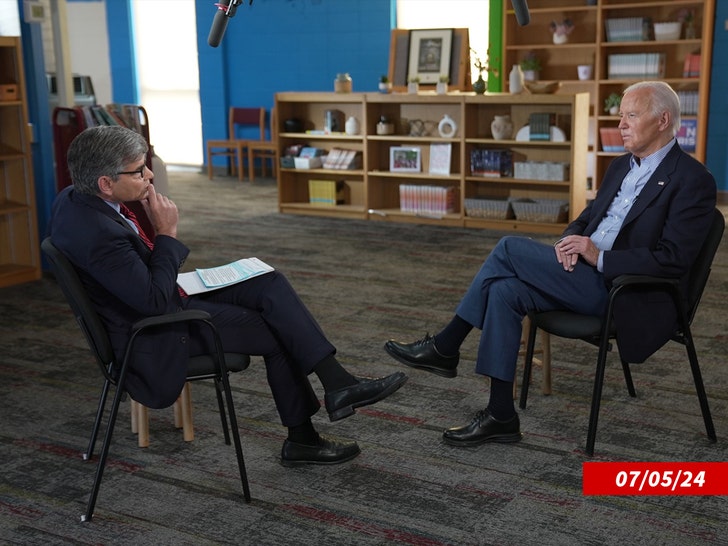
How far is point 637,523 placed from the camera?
102 inches

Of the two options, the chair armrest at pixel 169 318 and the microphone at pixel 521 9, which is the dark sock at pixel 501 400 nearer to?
the chair armrest at pixel 169 318

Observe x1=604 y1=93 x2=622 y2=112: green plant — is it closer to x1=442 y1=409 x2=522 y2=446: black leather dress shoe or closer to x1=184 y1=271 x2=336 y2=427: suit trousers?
x1=442 y1=409 x2=522 y2=446: black leather dress shoe

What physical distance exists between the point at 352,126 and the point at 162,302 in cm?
582

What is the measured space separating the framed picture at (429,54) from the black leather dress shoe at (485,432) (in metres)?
5.42

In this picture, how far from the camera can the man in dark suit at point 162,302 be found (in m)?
2.58

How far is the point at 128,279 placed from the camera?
2553 millimetres

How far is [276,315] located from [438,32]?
5.96m

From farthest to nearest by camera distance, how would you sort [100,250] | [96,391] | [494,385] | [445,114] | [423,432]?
[445,114] → [96,391] → [423,432] → [494,385] → [100,250]

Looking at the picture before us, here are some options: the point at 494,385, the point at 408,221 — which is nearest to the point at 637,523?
the point at 494,385

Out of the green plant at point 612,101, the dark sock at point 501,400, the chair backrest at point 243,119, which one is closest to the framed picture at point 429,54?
the green plant at point 612,101

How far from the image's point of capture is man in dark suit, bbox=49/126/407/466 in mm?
2578

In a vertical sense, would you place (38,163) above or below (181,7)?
below

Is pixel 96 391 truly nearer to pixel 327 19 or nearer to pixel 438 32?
pixel 438 32

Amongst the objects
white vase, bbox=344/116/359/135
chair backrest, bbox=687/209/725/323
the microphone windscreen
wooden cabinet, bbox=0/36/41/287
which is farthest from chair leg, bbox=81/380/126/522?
white vase, bbox=344/116/359/135
